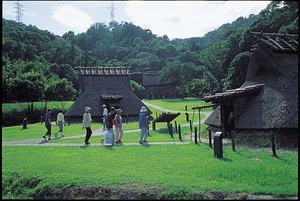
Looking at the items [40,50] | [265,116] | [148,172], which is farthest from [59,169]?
[40,50]

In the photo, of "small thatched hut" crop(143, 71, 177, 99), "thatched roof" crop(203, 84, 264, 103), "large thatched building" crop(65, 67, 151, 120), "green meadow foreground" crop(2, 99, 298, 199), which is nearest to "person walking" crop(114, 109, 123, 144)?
"green meadow foreground" crop(2, 99, 298, 199)

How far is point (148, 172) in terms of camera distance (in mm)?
11758

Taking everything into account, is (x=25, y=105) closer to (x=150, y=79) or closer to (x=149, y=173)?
(x=149, y=173)

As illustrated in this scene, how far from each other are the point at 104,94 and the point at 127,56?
254 feet

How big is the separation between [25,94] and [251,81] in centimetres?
2814

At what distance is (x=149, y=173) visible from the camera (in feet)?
38.1

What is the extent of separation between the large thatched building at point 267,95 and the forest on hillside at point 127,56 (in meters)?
11.9

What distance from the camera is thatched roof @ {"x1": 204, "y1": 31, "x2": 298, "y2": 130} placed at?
17.0 metres

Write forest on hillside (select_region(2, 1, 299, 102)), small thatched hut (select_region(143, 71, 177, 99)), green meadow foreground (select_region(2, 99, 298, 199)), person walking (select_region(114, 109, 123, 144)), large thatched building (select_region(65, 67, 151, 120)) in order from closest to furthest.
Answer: green meadow foreground (select_region(2, 99, 298, 199)) → person walking (select_region(114, 109, 123, 144)) → large thatched building (select_region(65, 67, 151, 120)) → forest on hillside (select_region(2, 1, 299, 102)) → small thatched hut (select_region(143, 71, 177, 99))

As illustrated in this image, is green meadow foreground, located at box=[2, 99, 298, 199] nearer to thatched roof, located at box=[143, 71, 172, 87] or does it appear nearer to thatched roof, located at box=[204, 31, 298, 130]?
thatched roof, located at box=[204, 31, 298, 130]

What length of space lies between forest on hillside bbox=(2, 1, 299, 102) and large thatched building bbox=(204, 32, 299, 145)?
468 inches

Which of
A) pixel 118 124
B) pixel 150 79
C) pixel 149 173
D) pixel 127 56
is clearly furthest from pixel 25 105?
pixel 127 56

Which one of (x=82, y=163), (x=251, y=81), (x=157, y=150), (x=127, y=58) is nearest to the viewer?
(x=82, y=163)

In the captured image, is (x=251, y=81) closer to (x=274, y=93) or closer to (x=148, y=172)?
(x=274, y=93)
